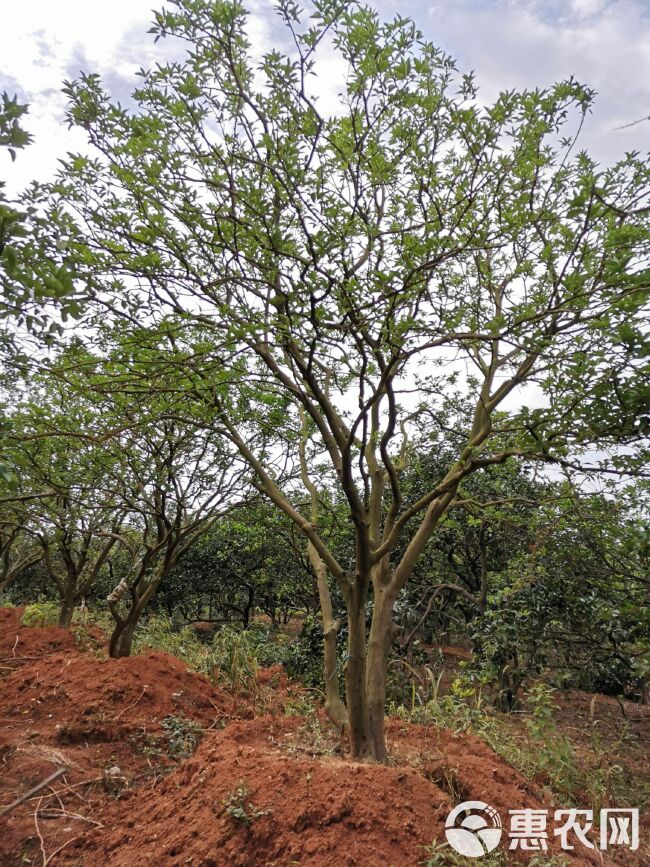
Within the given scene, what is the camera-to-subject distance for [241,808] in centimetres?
305

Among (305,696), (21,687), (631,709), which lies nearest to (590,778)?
(305,696)

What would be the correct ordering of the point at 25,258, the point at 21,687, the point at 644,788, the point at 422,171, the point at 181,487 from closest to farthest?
the point at 25,258, the point at 422,171, the point at 644,788, the point at 21,687, the point at 181,487

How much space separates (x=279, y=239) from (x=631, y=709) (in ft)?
31.6

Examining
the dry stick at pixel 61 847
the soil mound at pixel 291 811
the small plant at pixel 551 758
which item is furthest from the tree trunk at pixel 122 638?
the small plant at pixel 551 758

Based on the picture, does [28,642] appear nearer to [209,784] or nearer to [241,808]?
[209,784]

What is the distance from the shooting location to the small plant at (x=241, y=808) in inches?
118

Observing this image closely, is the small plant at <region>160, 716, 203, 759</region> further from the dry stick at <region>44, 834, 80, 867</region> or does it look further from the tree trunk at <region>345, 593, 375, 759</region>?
the tree trunk at <region>345, 593, 375, 759</region>

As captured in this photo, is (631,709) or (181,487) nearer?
(181,487)

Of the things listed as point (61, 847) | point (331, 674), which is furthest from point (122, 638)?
point (61, 847)

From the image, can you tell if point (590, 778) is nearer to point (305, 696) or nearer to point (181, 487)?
point (305, 696)

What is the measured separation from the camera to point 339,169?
3.96 m

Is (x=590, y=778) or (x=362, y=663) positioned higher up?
(x=362, y=663)

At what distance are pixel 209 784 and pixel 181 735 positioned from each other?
160 cm

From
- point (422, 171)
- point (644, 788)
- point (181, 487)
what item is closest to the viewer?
point (422, 171)
